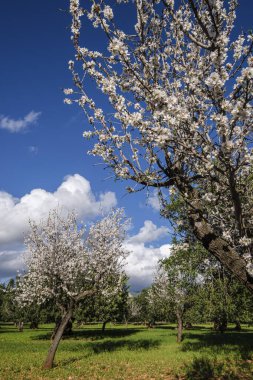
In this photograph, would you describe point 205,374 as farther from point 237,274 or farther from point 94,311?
point 94,311

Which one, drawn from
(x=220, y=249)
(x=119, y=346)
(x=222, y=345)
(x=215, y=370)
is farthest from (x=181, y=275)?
(x=220, y=249)

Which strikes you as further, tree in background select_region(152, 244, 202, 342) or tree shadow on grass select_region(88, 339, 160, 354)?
tree shadow on grass select_region(88, 339, 160, 354)

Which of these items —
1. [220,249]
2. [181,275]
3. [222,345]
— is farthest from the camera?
[181,275]

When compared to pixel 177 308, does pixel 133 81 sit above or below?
above

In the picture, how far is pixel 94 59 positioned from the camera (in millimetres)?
7152

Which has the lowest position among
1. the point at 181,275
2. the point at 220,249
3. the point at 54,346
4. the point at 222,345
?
the point at 222,345

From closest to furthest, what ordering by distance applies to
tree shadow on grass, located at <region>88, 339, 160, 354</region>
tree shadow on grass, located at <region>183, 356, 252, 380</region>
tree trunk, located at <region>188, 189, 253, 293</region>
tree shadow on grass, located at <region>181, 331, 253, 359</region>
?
tree trunk, located at <region>188, 189, 253, 293</region>
tree shadow on grass, located at <region>183, 356, 252, 380</region>
tree shadow on grass, located at <region>181, 331, 253, 359</region>
tree shadow on grass, located at <region>88, 339, 160, 354</region>

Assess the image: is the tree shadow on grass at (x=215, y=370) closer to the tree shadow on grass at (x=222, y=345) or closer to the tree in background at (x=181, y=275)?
the tree shadow on grass at (x=222, y=345)

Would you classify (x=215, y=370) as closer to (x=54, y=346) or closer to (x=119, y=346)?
(x=54, y=346)

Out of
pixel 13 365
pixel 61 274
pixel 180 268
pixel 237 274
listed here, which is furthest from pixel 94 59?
pixel 180 268

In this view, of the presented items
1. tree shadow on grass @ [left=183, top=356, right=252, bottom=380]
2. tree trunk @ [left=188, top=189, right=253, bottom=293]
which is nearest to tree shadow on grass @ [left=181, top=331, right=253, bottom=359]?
tree shadow on grass @ [left=183, top=356, right=252, bottom=380]

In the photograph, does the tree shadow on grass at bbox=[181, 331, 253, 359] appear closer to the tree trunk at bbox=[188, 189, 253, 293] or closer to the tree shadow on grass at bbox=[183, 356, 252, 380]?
the tree shadow on grass at bbox=[183, 356, 252, 380]

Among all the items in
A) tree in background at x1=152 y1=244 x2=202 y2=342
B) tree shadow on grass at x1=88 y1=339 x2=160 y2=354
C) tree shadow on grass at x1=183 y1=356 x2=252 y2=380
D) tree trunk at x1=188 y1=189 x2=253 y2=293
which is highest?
tree in background at x1=152 y1=244 x2=202 y2=342

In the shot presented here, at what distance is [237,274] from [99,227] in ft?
63.5
